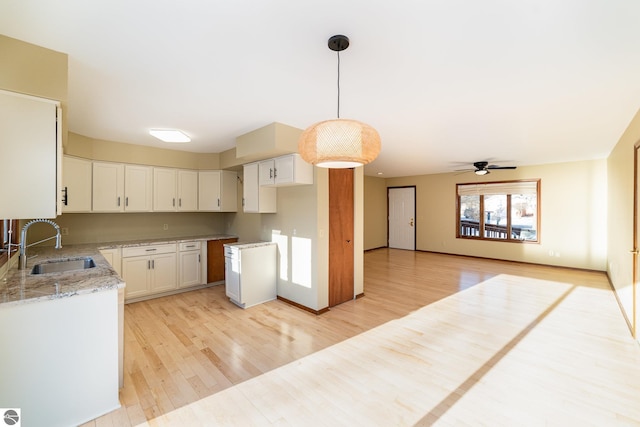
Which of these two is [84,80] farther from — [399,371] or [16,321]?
[399,371]

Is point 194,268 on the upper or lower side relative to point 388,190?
lower

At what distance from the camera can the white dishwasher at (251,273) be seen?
3.91 m

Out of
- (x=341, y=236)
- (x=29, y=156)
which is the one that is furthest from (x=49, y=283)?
(x=341, y=236)

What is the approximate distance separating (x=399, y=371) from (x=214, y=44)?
9.57 ft

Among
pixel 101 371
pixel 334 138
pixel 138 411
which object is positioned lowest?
pixel 138 411

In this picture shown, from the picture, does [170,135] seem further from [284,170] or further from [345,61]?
[345,61]

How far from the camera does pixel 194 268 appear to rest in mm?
4758

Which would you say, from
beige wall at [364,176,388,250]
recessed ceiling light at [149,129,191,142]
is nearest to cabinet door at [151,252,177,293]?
recessed ceiling light at [149,129,191,142]

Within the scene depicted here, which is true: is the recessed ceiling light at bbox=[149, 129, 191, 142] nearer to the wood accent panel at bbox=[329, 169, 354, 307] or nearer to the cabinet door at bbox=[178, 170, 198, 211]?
the cabinet door at bbox=[178, 170, 198, 211]

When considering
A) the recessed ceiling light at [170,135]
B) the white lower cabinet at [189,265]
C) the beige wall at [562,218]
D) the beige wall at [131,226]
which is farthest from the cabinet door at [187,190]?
the beige wall at [562,218]

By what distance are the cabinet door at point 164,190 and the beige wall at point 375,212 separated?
5478mm

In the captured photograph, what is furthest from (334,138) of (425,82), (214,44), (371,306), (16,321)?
(371,306)

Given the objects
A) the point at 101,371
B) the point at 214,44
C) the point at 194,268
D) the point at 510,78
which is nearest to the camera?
the point at 214,44

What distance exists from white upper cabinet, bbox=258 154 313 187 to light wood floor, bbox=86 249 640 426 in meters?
1.80
